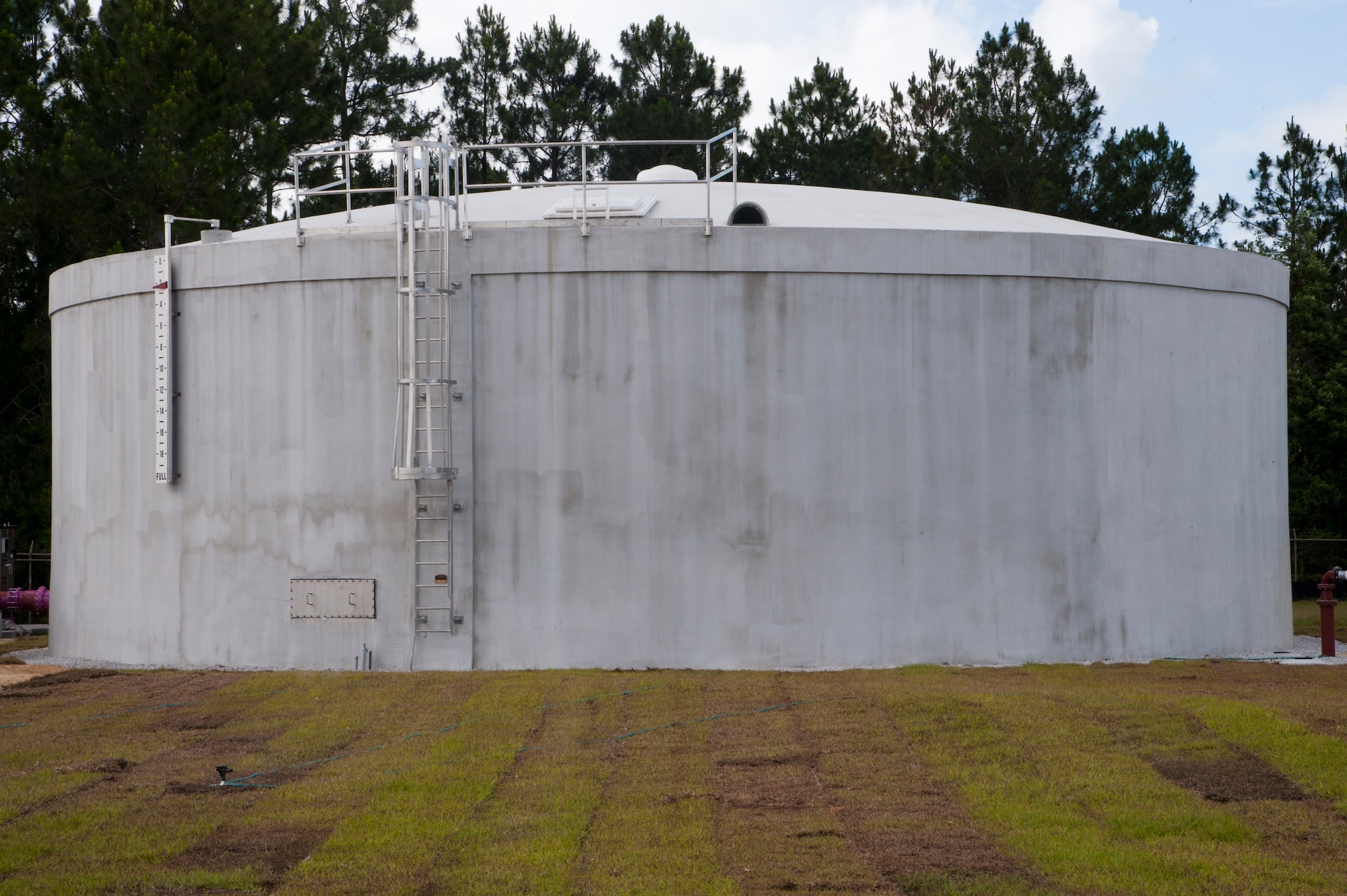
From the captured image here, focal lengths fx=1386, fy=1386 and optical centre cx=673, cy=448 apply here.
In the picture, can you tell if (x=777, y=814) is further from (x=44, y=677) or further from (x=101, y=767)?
(x=44, y=677)

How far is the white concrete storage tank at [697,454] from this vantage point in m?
15.1

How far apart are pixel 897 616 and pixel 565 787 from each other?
22.0 feet

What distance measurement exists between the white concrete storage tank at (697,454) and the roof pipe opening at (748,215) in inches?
15.3

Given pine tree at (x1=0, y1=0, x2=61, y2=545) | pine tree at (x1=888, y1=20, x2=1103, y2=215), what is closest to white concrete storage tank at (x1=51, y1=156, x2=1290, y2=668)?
pine tree at (x1=0, y1=0, x2=61, y2=545)

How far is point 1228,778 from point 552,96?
38976mm

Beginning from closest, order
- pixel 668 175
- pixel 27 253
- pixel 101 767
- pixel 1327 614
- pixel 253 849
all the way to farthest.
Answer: pixel 253 849
pixel 101 767
pixel 1327 614
pixel 668 175
pixel 27 253

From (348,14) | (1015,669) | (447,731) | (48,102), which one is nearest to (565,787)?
(447,731)

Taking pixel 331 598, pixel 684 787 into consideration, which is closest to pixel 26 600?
pixel 331 598

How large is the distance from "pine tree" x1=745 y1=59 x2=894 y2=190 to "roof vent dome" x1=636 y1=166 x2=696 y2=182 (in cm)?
2391

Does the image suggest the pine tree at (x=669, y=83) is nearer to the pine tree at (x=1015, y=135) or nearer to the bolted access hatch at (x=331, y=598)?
the pine tree at (x=1015, y=135)

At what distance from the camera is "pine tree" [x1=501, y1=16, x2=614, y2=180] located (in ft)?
146

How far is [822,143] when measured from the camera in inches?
1794

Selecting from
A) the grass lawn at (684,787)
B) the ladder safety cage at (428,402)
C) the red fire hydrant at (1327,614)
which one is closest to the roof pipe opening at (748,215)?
the ladder safety cage at (428,402)

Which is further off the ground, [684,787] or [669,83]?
[669,83]
